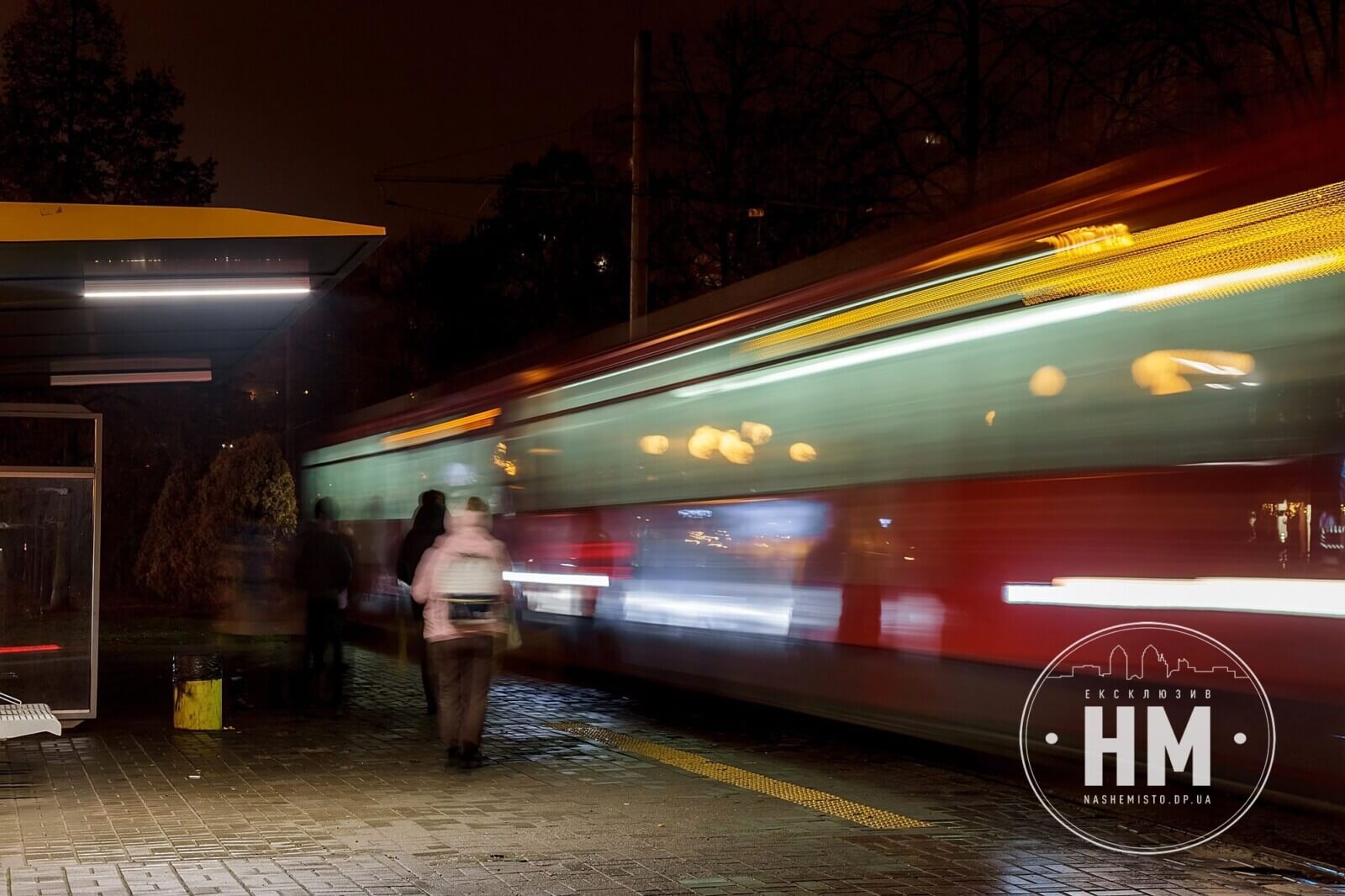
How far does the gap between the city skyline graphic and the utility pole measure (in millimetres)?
15212

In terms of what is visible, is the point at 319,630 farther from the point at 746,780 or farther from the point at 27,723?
the point at 746,780

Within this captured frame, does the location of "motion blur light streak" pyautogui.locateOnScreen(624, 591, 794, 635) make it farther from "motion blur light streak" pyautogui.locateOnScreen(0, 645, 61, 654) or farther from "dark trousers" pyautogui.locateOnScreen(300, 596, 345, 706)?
"motion blur light streak" pyautogui.locateOnScreen(0, 645, 61, 654)

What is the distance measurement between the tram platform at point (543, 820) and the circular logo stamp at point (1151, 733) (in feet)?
1.23

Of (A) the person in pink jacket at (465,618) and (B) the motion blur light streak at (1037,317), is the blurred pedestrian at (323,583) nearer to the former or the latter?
(A) the person in pink jacket at (465,618)

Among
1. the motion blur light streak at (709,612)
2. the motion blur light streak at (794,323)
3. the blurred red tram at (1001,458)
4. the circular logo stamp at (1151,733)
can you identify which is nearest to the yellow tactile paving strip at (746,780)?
the blurred red tram at (1001,458)

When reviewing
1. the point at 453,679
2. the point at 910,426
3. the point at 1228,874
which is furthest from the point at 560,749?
the point at 1228,874

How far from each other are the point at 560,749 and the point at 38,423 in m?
22.0

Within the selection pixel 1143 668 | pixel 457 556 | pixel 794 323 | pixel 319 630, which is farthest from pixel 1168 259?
pixel 319 630

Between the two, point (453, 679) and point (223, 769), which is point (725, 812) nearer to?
point (453, 679)

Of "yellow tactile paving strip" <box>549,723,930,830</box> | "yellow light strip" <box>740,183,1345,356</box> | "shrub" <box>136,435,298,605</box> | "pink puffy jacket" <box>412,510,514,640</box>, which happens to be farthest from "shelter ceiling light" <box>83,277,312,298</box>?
"shrub" <box>136,435,298,605</box>

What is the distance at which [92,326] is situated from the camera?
12.5 meters

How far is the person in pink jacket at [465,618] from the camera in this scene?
36.3 feet

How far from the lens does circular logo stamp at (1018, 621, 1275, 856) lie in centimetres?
761

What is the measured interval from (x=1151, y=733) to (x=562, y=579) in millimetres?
8528
